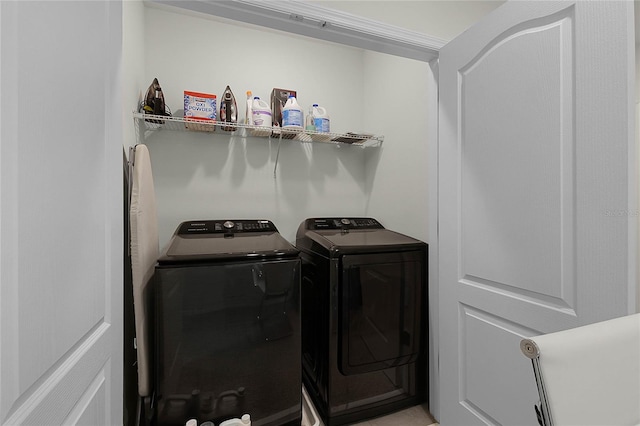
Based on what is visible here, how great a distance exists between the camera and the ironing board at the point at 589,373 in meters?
0.47

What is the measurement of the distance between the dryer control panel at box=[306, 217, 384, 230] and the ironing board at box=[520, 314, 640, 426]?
1.79 m

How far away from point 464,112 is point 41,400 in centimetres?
174

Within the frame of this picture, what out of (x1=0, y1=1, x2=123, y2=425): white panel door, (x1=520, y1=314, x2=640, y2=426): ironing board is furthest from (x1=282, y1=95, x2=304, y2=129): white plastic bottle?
(x1=520, y1=314, x2=640, y2=426): ironing board

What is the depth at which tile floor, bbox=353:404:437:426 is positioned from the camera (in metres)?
1.73

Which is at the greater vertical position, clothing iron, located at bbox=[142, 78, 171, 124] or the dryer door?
clothing iron, located at bbox=[142, 78, 171, 124]

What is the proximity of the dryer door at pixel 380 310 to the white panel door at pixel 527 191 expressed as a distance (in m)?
0.23

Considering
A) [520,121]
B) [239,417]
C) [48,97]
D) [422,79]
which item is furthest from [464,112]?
[239,417]

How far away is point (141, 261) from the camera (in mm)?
1293

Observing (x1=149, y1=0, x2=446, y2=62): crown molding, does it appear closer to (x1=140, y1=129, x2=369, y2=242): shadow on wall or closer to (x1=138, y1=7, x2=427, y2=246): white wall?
(x1=138, y1=7, x2=427, y2=246): white wall

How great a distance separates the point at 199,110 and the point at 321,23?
106 cm

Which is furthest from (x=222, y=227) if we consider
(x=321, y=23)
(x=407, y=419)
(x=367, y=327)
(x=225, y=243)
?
(x=407, y=419)

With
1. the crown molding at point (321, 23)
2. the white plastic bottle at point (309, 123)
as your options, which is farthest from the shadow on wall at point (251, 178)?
the crown molding at point (321, 23)

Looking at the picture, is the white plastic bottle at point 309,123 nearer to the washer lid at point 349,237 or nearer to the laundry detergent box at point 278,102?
the laundry detergent box at point 278,102

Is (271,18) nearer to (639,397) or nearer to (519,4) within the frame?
(519,4)
